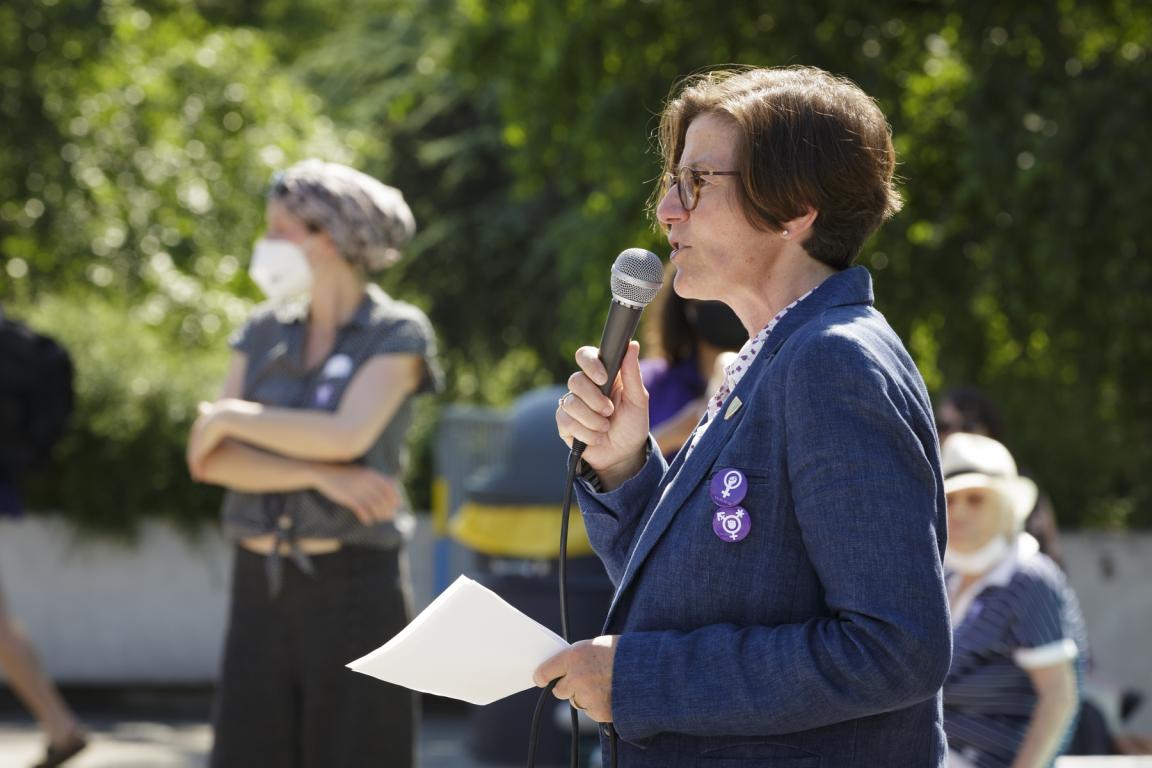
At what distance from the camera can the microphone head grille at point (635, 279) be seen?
98.6 inches

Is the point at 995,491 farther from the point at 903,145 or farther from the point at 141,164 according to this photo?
the point at 141,164

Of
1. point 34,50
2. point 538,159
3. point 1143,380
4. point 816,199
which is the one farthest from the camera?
point 34,50

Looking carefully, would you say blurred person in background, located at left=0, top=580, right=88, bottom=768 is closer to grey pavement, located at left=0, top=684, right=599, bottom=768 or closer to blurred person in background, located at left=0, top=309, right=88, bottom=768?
blurred person in background, located at left=0, top=309, right=88, bottom=768

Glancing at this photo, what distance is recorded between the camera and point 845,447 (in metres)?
2.09

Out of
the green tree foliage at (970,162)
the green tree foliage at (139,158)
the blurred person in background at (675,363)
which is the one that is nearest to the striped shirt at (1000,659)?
the blurred person in background at (675,363)

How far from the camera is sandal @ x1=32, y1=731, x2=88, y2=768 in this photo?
6918 millimetres

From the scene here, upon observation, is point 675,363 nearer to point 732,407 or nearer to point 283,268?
point 283,268

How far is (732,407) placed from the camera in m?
2.28

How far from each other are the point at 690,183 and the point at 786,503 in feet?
1.62

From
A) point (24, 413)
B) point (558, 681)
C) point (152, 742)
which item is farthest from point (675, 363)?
point (152, 742)

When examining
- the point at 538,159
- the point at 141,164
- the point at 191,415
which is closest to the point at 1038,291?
the point at 538,159

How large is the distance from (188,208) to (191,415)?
5.10 meters

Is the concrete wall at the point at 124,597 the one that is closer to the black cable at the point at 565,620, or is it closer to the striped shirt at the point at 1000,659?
the striped shirt at the point at 1000,659

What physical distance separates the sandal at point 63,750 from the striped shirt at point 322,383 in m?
3.03
